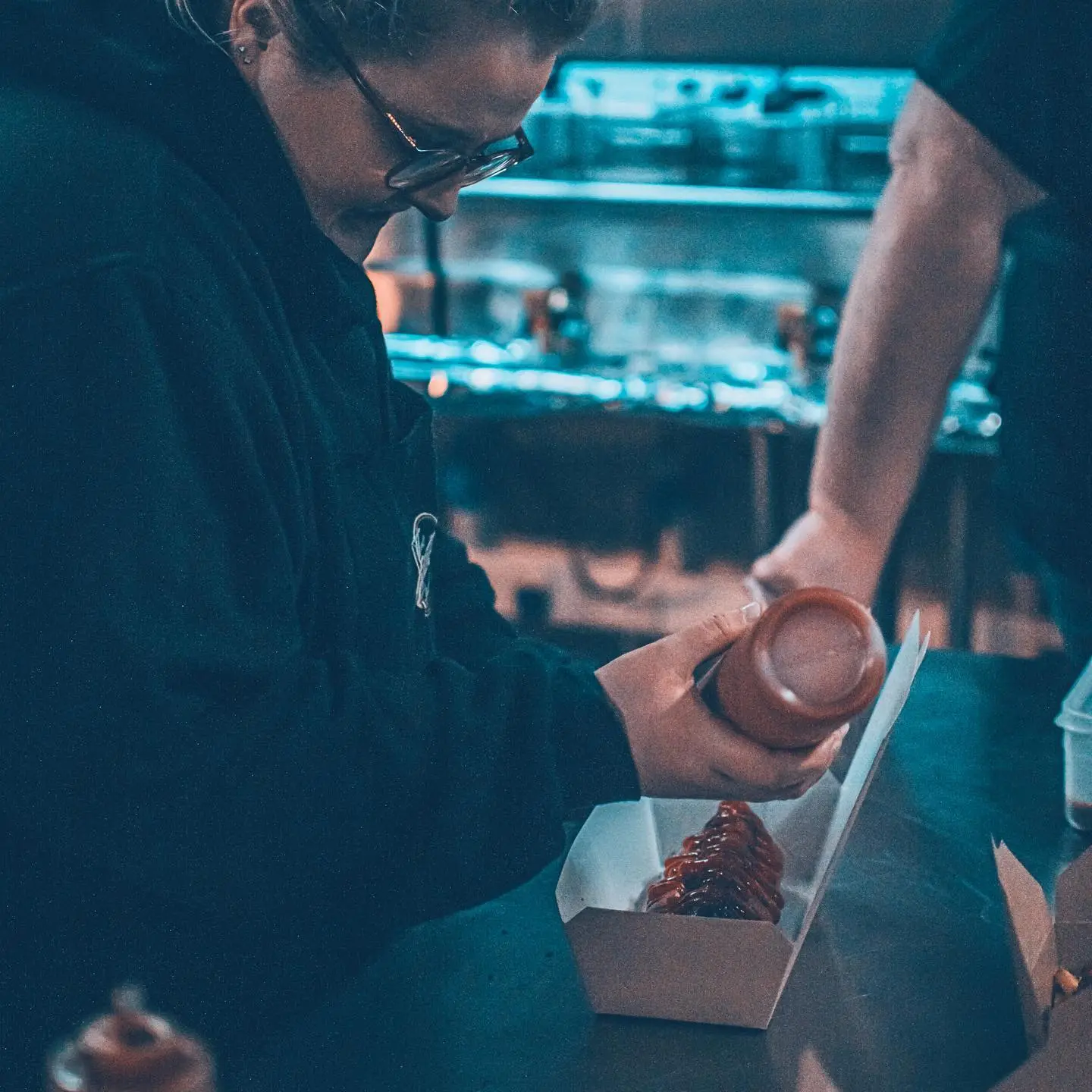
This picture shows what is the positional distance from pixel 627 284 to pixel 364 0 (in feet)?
9.91

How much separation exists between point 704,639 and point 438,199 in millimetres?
425

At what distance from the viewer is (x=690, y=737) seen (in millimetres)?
1010

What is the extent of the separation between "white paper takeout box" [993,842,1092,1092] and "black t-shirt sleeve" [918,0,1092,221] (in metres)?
0.94

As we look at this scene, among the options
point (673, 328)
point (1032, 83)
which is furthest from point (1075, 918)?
point (673, 328)

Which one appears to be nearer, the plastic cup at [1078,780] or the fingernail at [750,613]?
the fingernail at [750,613]

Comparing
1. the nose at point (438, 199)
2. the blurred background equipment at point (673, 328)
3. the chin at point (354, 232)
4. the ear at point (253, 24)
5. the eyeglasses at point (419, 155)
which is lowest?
the blurred background equipment at point (673, 328)

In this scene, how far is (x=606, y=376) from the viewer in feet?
11.9

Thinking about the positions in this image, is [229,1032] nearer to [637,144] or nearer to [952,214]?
[952,214]

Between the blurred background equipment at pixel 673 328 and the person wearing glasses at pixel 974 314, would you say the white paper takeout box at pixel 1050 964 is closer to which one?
the person wearing glasses at pixel 974 314

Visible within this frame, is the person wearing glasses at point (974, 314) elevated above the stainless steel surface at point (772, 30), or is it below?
below

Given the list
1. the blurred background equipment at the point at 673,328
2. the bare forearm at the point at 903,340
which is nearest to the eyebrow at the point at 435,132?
the bare forearm at the point at 903,340

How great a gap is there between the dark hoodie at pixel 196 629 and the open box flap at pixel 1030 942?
297 millimetres

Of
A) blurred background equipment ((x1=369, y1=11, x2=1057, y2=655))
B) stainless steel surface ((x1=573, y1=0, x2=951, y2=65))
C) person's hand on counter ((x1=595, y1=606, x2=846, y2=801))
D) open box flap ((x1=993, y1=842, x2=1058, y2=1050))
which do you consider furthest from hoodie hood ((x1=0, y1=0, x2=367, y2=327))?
stainless steel surface ((x1=573, y1=0, x2=951, y2=65))

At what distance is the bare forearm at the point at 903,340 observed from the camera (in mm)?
1762
